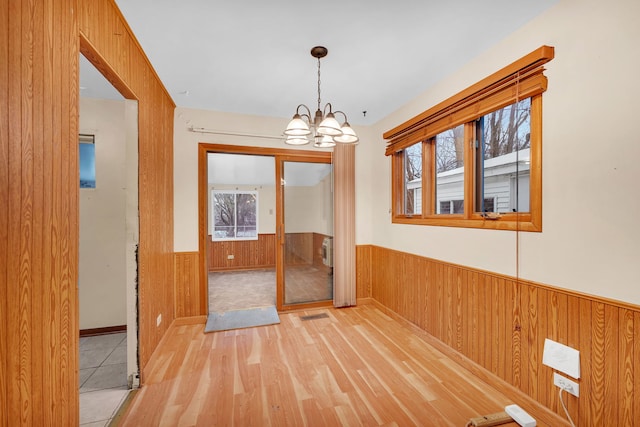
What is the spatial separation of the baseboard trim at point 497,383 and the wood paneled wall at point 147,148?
258cm

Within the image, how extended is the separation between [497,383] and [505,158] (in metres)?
1.71

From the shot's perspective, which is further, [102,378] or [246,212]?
[246,212]

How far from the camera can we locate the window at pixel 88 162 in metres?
3.03

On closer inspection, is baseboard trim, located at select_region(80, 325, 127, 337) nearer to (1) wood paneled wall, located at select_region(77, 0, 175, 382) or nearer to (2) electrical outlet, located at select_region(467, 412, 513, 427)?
(1) wood paneled wall, located at select_region(77, 0, 175, 382)

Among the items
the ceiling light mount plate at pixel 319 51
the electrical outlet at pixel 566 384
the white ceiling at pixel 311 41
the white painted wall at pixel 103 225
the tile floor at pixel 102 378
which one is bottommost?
the tile floor at pixel 102 378

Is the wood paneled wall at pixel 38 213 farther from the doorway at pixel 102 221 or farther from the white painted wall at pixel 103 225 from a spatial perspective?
the white painted wall at pixel 103 225

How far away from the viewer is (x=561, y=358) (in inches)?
65.6

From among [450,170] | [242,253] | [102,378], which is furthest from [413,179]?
[242,253]

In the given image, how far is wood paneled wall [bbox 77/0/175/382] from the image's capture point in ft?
5.17

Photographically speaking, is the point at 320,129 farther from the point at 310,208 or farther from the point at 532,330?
the point at 310,208

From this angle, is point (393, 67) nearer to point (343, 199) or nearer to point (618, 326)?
point (343, 199)

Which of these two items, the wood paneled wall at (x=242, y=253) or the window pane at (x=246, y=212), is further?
the window pane at (x=246, y=212)

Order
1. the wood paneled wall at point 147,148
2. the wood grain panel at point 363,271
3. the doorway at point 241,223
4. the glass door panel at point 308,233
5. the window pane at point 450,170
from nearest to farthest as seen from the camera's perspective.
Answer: the wood paneled wall at point 147,148 < the window pane at point 450,170 < the glass door panel at point 308,233 < the wood grain panel at point 363,271 < the doorway at point 241,223

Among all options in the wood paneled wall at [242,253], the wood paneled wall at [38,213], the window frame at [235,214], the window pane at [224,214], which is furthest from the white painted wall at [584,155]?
the window pane at [224,214]
